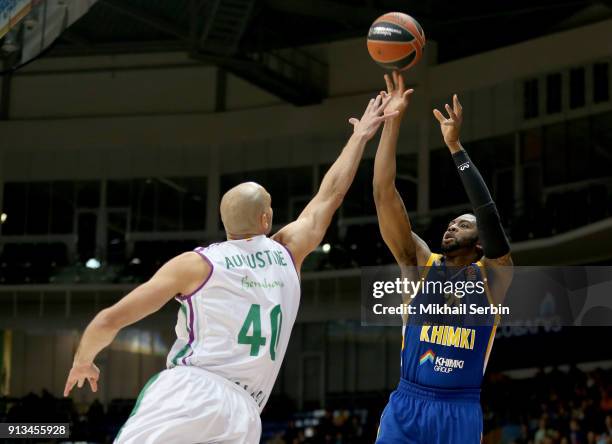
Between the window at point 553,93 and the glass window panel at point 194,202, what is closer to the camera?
the window at point 553,93

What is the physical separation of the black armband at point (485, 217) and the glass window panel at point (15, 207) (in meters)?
27.7

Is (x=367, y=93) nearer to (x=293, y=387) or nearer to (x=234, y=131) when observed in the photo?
(x=234, y=131)

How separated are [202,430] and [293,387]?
2721 centimetres

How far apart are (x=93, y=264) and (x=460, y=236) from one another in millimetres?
24680

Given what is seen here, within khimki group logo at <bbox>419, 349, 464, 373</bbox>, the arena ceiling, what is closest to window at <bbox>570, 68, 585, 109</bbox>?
the arena ceiling

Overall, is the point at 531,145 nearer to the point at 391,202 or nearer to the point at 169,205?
the point at 169,205

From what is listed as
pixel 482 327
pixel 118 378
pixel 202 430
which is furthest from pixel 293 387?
pixel 202 430

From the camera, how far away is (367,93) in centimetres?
2952

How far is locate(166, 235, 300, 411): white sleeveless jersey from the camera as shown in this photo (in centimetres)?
496

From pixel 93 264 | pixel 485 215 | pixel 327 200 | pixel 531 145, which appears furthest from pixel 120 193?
pixel 327 200

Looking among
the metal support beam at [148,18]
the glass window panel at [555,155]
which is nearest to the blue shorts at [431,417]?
the metal support beam at [148,18]

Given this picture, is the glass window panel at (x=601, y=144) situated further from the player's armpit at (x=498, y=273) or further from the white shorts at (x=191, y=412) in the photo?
the white shorts at (x=191, y=412)

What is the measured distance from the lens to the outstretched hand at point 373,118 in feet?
20.2

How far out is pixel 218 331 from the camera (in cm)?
498
